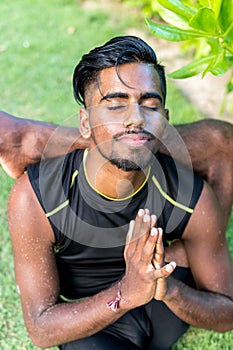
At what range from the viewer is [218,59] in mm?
1985

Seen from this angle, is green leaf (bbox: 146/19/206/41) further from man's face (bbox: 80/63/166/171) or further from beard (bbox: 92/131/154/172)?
beard (bbox: 92/131/154/172)

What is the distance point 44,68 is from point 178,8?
3487 millimetres

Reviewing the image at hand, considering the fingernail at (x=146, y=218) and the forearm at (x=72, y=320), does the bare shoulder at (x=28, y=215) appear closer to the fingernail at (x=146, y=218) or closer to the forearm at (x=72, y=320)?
the forearm at (x=72, y=320)

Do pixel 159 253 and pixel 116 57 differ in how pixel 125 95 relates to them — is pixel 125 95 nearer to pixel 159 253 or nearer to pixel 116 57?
pixel 116 57

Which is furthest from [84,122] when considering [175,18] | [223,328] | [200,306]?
[223,328]

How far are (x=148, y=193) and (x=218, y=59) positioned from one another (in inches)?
24.0

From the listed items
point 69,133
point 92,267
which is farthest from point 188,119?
point 92,267

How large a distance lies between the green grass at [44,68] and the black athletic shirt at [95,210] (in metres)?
0.46

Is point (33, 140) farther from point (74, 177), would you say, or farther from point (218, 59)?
point (218, 59)

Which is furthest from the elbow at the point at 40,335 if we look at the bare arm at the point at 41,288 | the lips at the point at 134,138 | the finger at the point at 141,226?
the lips at the point at 134,138

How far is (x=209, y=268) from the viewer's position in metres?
2.35

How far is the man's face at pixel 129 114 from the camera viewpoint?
6.61ft

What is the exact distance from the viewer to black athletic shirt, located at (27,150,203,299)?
2.22 m

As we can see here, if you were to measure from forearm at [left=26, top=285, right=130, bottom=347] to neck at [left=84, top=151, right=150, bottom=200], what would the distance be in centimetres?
37
